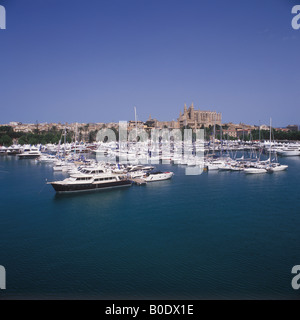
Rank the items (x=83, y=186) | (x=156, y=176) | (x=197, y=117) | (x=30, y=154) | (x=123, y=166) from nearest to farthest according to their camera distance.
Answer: (x=83, y=186) < (x=156, y=176) < (x=123, y=166) < (x=30, y=154) < (x=197, y=117)

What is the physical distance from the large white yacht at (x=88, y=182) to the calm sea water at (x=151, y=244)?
593 mm

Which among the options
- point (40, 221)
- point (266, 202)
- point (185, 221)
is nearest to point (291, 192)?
point (266, 202)

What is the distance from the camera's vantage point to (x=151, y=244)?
9.85 metres

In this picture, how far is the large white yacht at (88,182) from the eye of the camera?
16781 millimetres

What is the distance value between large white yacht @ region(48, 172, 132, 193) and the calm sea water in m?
0.59

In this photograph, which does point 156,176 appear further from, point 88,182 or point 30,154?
point 30,154

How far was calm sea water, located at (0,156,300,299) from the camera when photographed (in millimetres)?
7422

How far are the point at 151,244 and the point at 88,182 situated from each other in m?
8.52

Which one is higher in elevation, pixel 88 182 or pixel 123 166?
pixel 123 166

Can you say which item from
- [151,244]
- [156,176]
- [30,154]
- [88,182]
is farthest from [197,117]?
[151,244]

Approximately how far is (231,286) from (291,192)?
1199cm

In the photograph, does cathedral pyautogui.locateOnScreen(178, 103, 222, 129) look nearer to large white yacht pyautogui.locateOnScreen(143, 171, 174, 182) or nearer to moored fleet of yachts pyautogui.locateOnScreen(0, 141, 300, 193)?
moored fleet of yachts pyautogui.locateOnScreen(0, 141, 300, 193)

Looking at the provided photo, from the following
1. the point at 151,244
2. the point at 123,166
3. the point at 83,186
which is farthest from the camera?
the point at 123,166
